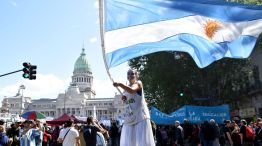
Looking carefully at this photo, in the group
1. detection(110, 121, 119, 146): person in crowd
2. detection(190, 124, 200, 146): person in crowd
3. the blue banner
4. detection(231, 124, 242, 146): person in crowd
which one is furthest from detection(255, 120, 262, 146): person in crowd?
detection(110, 121, 119, 146): person in crowd

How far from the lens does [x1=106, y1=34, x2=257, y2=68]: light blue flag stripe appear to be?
7.91 meters

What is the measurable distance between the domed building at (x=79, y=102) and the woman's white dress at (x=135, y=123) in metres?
171

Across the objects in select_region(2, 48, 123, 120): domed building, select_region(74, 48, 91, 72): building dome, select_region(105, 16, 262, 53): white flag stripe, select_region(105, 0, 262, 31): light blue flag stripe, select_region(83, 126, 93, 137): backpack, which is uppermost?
select_region(74, 48, 91, 72): building dome

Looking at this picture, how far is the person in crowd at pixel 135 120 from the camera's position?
7004mm

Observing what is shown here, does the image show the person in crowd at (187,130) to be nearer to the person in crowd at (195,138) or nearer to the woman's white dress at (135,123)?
the person in crowd at (195,138)

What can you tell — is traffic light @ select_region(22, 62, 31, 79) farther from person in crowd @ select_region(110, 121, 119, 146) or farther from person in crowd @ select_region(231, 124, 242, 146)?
person in crowd @ select_region(231, 124, 242, 146)

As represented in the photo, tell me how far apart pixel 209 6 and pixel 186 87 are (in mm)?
33822

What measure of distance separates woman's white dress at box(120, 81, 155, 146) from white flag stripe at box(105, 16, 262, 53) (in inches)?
37.5

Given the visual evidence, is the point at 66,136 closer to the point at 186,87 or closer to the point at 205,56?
the point at 205,56

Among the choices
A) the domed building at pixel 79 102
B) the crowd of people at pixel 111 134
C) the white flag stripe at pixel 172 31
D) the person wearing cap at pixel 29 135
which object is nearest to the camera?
the white flag stripe at pixel 172 31

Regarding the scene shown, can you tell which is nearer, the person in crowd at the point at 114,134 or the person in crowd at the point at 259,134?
the person in crowd at the point at 259,134

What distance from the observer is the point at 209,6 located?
831 cm

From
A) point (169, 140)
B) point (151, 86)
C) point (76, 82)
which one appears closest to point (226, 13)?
point (169, 140)

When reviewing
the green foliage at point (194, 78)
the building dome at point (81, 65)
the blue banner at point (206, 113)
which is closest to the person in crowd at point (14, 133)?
the blue banner at point (206, 113)
